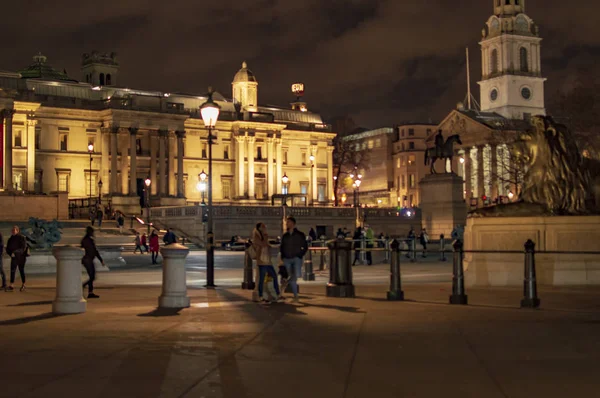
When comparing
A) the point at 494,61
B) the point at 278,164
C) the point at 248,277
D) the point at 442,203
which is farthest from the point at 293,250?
the point at 494,61

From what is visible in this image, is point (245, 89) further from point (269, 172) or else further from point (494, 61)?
point (494, 61)

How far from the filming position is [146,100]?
109 m

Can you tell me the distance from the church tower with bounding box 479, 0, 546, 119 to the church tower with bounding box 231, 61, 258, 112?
56.0 meters

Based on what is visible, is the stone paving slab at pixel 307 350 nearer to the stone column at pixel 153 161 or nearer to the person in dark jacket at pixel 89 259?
the person in dark jacket at pixel 89 259

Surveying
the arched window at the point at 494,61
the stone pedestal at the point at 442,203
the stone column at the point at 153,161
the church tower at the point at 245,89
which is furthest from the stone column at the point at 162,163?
the arched window at the point at 494,61

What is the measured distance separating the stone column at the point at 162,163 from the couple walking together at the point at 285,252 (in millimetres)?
86729

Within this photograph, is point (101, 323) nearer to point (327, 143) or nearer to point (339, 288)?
point (339, 288)

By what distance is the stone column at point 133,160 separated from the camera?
104m

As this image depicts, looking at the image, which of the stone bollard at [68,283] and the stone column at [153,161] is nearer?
the stone bollard at [68,283]

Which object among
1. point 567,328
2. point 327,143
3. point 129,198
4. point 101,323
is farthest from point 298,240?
point 327,143

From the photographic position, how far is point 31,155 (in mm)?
96312

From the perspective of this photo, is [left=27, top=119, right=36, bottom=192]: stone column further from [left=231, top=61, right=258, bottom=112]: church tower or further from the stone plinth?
the stone plinth

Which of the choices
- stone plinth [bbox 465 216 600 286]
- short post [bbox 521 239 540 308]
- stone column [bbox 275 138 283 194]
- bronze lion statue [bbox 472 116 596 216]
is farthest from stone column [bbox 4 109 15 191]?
short post [bbox 521 239 540 308]

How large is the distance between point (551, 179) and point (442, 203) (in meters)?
33.0
